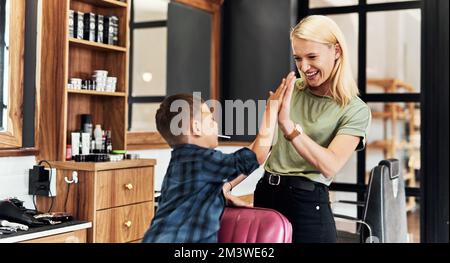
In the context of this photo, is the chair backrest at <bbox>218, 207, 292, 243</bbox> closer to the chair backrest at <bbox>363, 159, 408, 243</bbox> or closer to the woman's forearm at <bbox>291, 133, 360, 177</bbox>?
the woman's forearm at <bbox>291, 133, 360, 177</bbox>

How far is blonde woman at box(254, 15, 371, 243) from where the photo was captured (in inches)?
48.5

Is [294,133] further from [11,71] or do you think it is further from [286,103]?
[11,71]

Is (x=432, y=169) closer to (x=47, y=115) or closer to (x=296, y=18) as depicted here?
(x=296, y=18)

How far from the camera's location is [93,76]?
2363mm

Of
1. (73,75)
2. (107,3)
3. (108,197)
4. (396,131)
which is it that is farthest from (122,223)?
(396,131)

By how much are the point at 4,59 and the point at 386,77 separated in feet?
6.32

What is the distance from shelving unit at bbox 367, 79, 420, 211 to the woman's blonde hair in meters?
1.59

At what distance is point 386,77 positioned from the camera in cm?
297

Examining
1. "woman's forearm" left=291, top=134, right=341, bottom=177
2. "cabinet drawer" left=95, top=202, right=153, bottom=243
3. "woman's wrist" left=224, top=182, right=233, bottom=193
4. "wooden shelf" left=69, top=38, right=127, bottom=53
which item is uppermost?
"wooden shelf" left=69, top=38, right=127, bottom=53

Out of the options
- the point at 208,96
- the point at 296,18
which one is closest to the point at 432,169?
the point at 296,18

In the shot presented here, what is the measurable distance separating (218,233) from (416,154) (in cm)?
192

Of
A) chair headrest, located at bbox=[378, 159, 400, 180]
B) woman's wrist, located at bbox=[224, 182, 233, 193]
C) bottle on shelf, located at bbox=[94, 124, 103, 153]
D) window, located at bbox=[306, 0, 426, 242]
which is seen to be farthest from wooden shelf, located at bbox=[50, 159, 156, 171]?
window, located at bbox=[306, 0, 426, 242]

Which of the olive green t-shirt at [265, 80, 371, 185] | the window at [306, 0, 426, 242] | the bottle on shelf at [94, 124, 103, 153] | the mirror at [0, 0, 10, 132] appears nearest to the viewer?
the olive green t-shirt at [265, 80, 371, 185]

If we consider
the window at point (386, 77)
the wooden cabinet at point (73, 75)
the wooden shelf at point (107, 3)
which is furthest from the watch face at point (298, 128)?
the window at point (386, 77)
